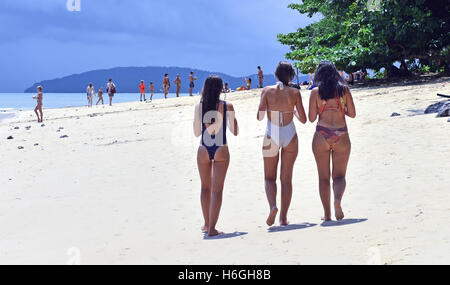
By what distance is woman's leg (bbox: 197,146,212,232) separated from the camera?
20.8 ft

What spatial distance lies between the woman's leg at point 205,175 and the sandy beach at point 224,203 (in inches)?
13.5

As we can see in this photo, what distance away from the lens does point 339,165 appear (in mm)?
6547

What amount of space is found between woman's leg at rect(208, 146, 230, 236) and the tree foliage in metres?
19.4

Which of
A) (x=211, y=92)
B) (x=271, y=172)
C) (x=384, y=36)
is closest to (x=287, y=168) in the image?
(x=271, y=172)

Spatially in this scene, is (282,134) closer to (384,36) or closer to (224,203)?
(224,203)

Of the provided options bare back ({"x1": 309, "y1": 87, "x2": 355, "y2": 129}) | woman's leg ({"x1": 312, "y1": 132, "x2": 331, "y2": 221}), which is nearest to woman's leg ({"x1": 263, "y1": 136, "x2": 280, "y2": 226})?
woman's leg ({"x1": 312, "y1": 132, "x2": 331, "y2": 221})

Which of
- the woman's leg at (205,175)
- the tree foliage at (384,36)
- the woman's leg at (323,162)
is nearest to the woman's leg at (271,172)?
the woman's leg at (323,162)

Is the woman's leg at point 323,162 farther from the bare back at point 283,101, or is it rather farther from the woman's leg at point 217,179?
the woman's leg at point 217,179

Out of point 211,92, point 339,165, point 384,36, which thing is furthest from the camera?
point 384,36

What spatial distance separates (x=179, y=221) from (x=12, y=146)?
10992 millimetres

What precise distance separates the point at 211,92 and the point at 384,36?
20.6 meters

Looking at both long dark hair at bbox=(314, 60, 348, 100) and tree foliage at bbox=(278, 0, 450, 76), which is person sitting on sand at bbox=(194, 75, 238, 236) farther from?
tree foliage at bbox=(278, 0, 450, 76)

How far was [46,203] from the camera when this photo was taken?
9.02m

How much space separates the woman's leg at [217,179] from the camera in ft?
20.7
